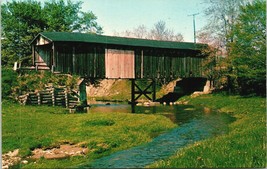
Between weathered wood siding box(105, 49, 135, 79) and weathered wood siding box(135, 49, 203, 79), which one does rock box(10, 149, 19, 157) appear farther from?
weathered wood siding box(135, 49, 203, 79)

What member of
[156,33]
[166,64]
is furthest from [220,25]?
[156,33]

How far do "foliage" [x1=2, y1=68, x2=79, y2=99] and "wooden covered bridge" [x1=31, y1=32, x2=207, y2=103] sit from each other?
2.25 metres

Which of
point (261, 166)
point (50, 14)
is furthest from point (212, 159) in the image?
point (50, 14)

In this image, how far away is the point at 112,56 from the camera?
3438cm

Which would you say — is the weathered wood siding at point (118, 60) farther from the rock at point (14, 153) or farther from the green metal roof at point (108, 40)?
the rock at point (14, 153)

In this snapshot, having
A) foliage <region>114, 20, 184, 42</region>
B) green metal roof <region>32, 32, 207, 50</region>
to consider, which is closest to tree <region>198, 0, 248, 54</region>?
green metal roof <region>32, 32, 207, 50</region>

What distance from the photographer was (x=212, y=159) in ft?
32.6

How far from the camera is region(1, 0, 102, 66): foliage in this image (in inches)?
1747

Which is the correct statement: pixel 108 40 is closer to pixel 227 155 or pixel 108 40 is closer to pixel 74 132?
pixel 74 132

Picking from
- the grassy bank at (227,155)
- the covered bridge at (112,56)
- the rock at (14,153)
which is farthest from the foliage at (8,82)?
the grassy bank at (227,155)

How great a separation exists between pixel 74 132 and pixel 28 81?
43.5 ft

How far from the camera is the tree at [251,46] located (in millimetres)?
27078

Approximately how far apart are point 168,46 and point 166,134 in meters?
22.6

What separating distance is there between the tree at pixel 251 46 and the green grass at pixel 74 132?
1078 centimetres
